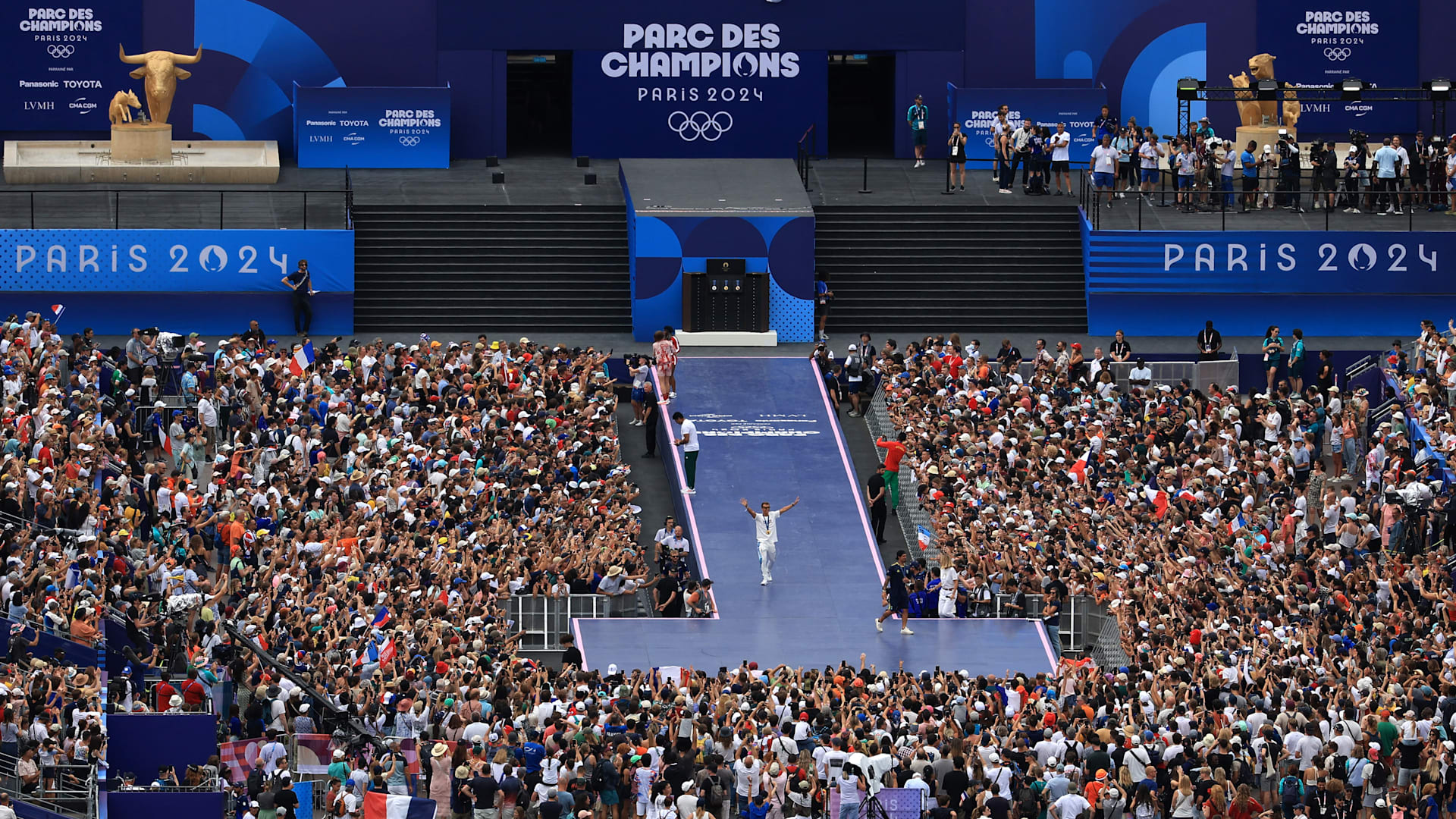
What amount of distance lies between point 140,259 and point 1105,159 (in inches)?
724

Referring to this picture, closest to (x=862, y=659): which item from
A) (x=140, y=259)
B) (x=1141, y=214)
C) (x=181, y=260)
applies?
(x=1141, y=214)

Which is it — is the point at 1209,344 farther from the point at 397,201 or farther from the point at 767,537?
the point at 397,201

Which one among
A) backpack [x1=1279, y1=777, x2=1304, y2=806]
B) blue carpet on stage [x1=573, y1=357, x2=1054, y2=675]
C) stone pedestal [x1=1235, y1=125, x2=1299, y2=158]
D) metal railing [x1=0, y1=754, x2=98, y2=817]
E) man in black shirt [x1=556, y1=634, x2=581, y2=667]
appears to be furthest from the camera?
stone pedestal [x1=1235, y1=125, x2=1299, y2=158]

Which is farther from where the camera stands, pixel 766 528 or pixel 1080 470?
pixel 1080 470

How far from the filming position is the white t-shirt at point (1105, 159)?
47.1m

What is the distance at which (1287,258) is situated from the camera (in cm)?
4616

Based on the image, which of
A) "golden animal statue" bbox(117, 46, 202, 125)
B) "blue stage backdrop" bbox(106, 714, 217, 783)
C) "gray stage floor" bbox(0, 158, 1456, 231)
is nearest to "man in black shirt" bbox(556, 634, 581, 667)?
"blue stage backdrop" bbox(106, 714, 217, 783)

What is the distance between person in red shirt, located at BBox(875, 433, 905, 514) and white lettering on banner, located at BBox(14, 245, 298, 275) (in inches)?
531

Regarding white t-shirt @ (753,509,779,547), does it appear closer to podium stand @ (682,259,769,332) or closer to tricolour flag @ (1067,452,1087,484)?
tricolour flag @ (1067,452,1087,484)

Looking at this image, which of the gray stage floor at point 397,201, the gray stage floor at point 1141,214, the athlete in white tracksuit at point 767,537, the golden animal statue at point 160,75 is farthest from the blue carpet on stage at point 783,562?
the golden animal statue at point 160,75

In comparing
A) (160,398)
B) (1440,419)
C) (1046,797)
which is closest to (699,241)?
(160,398)

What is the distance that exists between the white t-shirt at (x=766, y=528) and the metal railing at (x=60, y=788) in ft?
39.2

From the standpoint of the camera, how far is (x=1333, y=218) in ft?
155

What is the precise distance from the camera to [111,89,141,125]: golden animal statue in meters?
48.5
